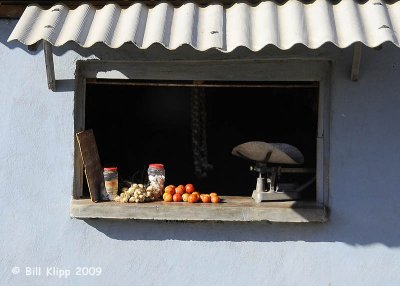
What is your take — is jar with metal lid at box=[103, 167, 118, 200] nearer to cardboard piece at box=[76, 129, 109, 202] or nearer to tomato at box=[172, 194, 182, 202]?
cardboard piece at box=[76, 129, 109, 202]

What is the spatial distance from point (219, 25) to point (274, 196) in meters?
1.48

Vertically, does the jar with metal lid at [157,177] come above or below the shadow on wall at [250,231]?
above

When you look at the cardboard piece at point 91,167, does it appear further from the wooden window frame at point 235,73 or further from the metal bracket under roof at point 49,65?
the metal bracket under roof at point 49,65

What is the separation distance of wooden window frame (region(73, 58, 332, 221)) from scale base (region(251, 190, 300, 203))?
0.68 feet

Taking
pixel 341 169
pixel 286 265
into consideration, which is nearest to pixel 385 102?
pixel 341 169

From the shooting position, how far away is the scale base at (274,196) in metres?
4.42

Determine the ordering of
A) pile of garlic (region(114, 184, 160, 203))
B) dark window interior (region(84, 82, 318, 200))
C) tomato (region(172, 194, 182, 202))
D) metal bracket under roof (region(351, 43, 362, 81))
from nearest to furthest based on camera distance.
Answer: metal bracket under roof (region(351, 43, 362, 81))
pile of garlic (region(114, 184, 160, 203))
tomato (region(172, 194, 182, 202))
dark window interior (region(84, 82, 318, 200))

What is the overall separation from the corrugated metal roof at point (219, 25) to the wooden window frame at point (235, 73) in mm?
564

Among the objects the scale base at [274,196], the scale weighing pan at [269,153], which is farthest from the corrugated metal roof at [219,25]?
the scale base at [274,196]

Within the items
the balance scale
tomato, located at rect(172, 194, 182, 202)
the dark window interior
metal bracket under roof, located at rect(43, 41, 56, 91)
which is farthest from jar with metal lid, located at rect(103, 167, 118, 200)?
the dark window interior

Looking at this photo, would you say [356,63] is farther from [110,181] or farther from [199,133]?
[110,181]

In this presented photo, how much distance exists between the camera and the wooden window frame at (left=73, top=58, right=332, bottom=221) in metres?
4.29

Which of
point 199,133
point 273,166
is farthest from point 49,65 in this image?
point 273,166

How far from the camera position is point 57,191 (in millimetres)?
4391
